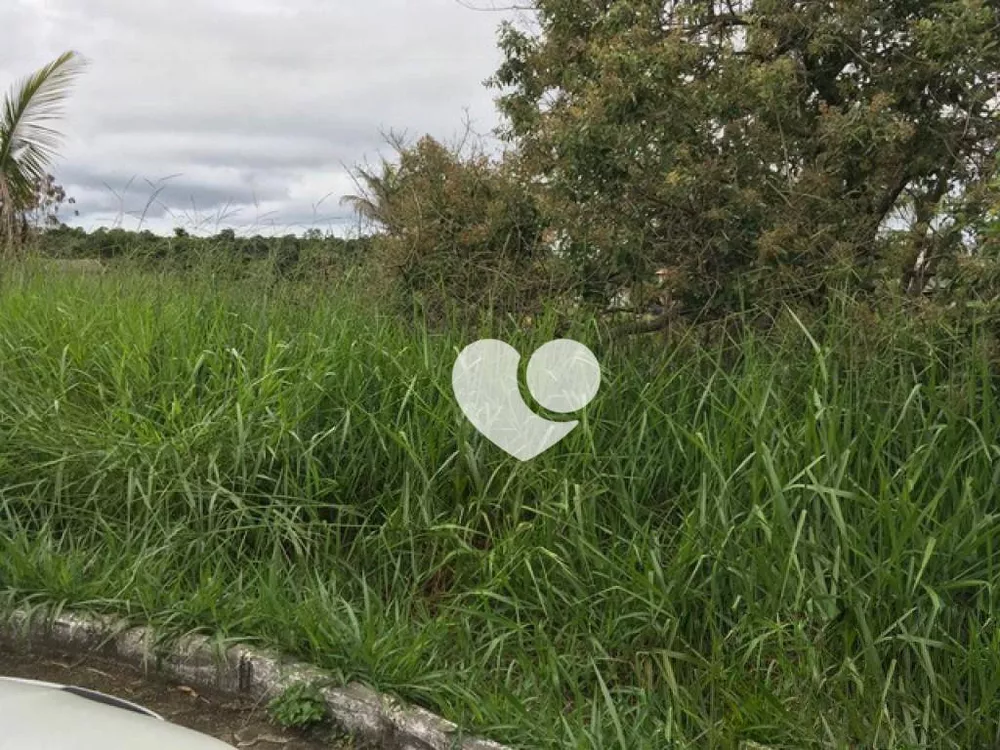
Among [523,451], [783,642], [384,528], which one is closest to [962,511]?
[783,642]

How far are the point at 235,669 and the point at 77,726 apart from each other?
1.15 metres

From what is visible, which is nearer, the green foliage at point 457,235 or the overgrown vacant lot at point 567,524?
the overgrown vacant lot at point 567,524

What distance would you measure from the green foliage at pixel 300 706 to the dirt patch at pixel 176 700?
4 cm

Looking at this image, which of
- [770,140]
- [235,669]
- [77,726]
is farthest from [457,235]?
[77,726]

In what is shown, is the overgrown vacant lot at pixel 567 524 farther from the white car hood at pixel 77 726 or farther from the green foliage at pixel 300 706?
the white car hood at pixel 77 726

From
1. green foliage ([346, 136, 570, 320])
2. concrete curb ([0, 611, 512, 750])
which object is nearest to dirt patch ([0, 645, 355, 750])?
concrete curb ([0, 611, 512, 750])

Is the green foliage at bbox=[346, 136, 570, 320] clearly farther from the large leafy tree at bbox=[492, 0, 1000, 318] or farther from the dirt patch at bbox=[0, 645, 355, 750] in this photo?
the dirt patch at bbox=[0, 645, 355, 750]

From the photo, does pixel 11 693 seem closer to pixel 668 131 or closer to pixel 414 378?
pixel 414 378

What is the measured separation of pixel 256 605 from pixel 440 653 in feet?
2.05

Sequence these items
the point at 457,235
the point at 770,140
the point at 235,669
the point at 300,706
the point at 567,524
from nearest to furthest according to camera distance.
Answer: the point at 300,706, the point at 235,669, the point at 567,524, the point at 770,140, the point at 457,235

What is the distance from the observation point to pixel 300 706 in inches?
97.8

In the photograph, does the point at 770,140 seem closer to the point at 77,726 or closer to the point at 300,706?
the point at 300,706

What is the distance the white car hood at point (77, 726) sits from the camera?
1.51 meters

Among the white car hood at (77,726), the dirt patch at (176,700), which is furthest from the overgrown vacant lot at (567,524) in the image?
the white car hood at (77,726)
